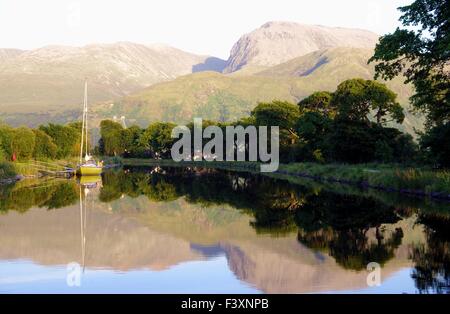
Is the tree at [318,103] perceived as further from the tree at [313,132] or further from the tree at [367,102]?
the tree at [367,102]

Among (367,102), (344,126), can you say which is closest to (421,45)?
(344,126)

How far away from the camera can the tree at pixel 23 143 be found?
80062mm

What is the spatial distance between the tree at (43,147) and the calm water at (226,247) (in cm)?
5935

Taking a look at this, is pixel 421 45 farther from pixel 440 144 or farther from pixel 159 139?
pixel 159 139

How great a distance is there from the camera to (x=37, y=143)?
89625 mm

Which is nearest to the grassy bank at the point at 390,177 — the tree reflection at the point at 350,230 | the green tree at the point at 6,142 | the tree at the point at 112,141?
the tree reflection at the point at 350,230

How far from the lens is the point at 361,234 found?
20.2m

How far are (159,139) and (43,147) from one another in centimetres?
7401

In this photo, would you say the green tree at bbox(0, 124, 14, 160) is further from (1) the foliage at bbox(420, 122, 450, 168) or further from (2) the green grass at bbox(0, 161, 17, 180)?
(1) the foliage at bbox(420, 122, 450, 168)

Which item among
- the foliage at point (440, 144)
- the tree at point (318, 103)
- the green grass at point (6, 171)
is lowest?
the green grass at point (6, 171)

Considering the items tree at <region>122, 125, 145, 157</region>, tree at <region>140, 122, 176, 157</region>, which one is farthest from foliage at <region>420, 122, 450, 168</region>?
tree at <region>122, 125, 145, 157</region>

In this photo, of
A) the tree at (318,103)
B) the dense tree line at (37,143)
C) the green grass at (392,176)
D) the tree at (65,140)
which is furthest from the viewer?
the tree at (65,140)

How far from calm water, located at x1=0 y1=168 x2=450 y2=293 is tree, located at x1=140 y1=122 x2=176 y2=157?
133208 mm
